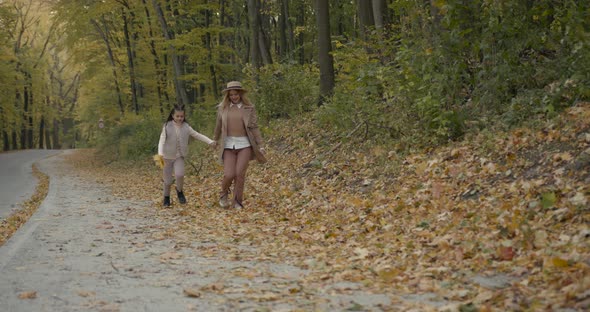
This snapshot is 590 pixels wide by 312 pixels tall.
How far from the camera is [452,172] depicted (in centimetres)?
916

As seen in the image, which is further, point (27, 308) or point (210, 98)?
point (210, 98)

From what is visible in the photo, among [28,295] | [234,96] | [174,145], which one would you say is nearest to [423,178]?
[234,96]

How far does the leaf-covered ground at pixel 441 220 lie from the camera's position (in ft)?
17.4

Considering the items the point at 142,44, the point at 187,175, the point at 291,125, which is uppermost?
the point at 142,44

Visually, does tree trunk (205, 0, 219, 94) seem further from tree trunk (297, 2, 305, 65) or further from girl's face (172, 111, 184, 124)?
girl's face (172, 111, 184, 124)

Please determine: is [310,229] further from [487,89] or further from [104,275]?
[487,89]

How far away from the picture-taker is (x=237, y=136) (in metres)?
11.3

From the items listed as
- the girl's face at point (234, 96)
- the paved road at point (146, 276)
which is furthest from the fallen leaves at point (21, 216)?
the girl's face at point (234, 96)

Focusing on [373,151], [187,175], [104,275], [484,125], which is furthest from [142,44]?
[104,275]

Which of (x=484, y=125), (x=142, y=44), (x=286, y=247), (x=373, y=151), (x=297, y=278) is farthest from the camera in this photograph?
(x=142, y=44)

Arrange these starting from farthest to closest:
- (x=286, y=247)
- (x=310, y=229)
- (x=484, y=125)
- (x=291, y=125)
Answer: (x=291, y=125) < (x=484, y=125) < (x=310, y=229) < (x=286, y=247)

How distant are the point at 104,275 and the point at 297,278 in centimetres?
189

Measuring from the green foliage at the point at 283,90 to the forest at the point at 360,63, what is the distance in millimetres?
44

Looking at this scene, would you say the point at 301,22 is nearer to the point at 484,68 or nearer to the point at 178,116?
the point at 178,116
